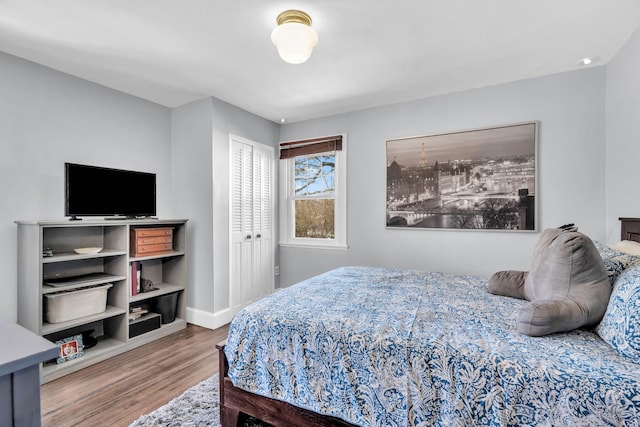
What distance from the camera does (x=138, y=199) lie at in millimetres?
3094

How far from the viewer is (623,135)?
2.38 meters

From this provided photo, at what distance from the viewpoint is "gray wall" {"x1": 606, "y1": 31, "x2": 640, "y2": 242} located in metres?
2.21

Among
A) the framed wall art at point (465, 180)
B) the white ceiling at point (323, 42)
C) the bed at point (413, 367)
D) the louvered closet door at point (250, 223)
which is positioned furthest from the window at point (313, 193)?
the bed at point (413, 367)

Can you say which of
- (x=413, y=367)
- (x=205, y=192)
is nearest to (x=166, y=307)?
(x=205, y=192)

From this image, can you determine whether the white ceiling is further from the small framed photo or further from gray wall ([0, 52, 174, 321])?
the small framed photo

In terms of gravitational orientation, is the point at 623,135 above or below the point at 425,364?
above

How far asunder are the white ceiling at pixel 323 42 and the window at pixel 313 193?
952 millimetres

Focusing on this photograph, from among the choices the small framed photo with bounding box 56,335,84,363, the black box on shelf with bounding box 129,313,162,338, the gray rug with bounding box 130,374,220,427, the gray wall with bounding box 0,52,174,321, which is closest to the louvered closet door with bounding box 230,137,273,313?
the black box on shelf with bounding box 129,313,162,338

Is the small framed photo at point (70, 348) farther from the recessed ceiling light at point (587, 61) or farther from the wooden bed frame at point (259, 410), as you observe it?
the recessed ceiling light at point (587, 61)

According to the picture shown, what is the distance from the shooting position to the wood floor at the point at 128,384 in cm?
194

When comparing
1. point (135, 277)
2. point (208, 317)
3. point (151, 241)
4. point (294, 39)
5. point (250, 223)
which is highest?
point (294, 39)

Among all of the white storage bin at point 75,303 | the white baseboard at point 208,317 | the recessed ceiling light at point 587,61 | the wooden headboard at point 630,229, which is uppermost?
the recessed ceiling light at point 587,61

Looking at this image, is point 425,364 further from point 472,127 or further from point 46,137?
point 46,137

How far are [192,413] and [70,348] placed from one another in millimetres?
1350
